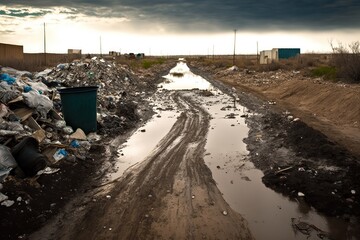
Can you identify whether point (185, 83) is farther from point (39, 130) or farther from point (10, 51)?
point (39, 130)

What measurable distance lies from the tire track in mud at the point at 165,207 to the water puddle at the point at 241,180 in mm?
216

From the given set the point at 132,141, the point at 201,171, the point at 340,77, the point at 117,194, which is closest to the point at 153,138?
the point at 132,141

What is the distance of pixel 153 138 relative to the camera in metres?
9.06

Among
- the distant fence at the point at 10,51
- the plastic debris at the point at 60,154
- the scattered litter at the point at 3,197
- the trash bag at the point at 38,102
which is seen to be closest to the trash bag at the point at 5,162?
the scattered litter at the point at 3,197

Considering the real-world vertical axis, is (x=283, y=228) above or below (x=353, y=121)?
below

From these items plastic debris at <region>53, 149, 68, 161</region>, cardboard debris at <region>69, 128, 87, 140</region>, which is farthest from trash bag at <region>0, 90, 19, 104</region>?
plastic debris at <region>53, 149, 68, 161</region>

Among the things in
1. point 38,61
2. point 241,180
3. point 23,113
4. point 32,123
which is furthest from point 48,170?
point 38,61

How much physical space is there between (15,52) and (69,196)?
31.7 m

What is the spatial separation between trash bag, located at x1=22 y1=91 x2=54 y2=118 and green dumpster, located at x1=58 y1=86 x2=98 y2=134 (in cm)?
37

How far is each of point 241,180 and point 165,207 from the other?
5.92 feet

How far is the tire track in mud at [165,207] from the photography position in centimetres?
428

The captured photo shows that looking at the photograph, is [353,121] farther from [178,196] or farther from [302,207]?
[178,196]

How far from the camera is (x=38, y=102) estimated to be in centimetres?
796

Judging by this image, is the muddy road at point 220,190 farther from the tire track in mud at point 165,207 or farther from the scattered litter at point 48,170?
the scattered litter at point 48,170
